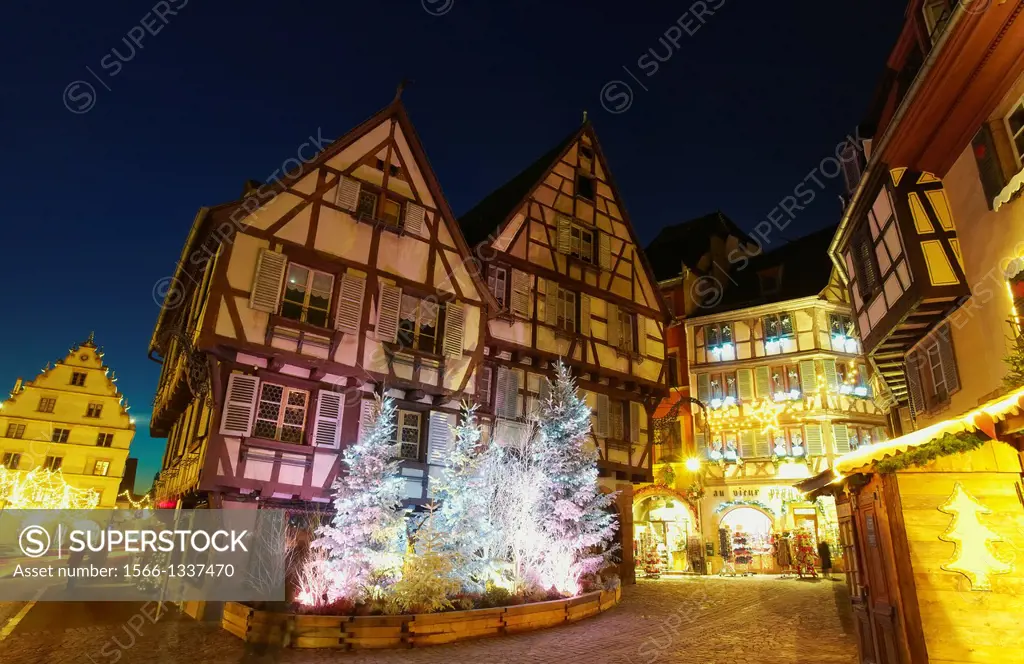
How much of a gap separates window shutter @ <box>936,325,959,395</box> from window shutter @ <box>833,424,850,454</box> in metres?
15.5

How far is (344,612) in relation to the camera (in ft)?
35.0

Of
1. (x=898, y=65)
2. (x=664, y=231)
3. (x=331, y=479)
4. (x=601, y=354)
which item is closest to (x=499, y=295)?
(x=601, y=354)

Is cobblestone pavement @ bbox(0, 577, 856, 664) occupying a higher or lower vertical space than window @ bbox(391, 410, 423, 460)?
lower

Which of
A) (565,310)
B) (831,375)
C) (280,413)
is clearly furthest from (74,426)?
(831,375)

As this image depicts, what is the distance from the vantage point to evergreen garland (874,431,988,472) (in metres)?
6.48

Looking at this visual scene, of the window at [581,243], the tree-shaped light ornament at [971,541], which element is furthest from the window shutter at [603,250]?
the tree-shaped light ornament at [971,541]

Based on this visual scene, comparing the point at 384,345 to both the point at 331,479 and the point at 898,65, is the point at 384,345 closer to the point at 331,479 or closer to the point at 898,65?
the point at 331,479

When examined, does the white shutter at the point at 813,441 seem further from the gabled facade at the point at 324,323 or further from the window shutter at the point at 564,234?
the gabled facade at the point at 324,323

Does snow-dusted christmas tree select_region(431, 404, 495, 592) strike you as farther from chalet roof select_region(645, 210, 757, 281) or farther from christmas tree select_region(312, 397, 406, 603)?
chalet roof select_region(645, 210, 757, 281)

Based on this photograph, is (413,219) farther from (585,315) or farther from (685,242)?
A: (685,242)

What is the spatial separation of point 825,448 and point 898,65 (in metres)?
17.3

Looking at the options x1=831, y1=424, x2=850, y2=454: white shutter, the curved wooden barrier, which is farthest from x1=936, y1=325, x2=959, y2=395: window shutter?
x1=831, y1=424, x2=850, y2=454: white shutter

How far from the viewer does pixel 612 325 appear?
2128cm

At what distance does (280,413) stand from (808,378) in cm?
2297
